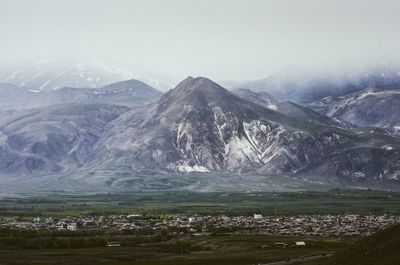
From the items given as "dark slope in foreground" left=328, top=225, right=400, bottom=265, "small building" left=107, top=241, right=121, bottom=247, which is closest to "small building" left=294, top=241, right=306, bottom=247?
"small building" left=107, top=241, right=121, bottom=247

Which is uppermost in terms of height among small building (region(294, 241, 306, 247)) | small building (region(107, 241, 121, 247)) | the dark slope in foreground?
the dark slope in foreground

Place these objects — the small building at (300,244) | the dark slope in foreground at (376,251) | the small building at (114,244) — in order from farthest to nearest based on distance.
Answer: the small building at (114,244) → the small building at (300,244) → the dark slope in foreground at (376,251)

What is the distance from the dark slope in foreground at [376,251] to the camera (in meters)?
117

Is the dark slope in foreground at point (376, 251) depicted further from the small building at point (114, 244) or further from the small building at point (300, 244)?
the small building at point (114, 244)

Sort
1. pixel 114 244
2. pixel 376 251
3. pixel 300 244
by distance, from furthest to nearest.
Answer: pixel 114 244 → pixel 300 244 → pixel 376 251

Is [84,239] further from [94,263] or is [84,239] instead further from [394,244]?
[394,244]

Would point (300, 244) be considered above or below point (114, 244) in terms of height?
below

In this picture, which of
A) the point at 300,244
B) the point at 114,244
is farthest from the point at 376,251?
the point at 114,244

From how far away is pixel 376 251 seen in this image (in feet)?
403

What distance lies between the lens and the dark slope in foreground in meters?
117

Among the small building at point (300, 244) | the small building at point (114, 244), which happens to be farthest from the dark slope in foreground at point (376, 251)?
the small building at point (114, 244)

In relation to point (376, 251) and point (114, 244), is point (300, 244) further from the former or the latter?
point (376, 251)

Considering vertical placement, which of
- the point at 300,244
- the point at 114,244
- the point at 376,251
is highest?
the point at 376,251

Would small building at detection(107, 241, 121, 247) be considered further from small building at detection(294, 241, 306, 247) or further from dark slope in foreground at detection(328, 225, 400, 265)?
dark slope in foreground at detection(328, 225, 400, 265)
